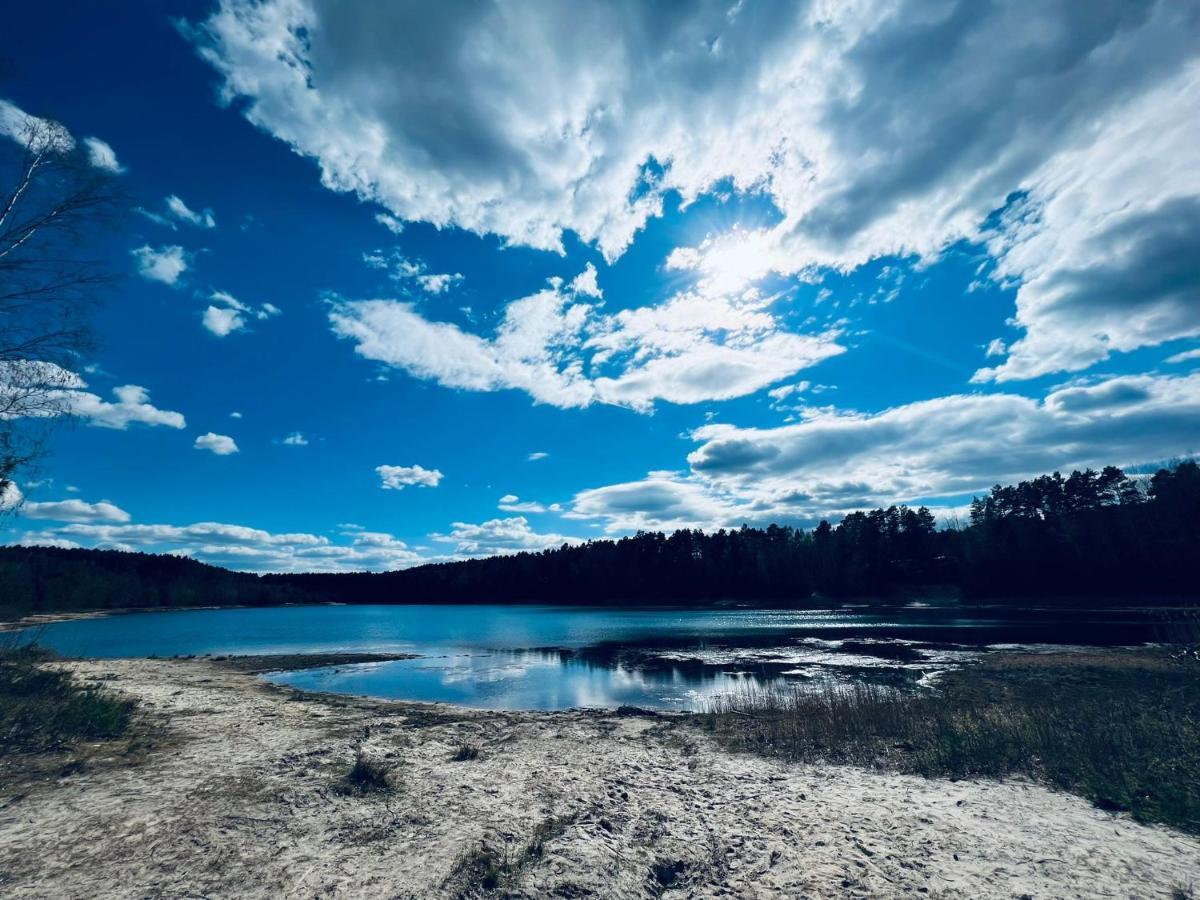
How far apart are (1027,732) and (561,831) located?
12.8m

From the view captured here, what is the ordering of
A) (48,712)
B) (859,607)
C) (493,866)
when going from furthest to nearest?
(859,607)
(48,712)
(493,866)

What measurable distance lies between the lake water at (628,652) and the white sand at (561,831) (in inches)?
492

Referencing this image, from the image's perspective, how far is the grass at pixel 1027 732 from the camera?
36.1 feet

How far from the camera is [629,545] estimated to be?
519 ft

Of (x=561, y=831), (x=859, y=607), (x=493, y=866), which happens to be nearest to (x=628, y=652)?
(x=561, y=831)

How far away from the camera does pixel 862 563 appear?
391 feet

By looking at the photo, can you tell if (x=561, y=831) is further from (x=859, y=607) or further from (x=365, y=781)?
(x=859, y=607)

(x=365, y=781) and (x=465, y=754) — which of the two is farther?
(x=465, y=754)

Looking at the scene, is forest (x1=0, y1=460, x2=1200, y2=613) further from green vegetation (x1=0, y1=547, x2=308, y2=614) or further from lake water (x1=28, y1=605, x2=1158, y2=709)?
lake water (x1=28, y1=605, x2=1158, y2=709)

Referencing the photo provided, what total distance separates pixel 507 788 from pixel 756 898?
20.3 feet

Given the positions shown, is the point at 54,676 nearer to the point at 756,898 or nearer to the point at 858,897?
the point at 756,898

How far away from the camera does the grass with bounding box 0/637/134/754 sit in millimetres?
12344

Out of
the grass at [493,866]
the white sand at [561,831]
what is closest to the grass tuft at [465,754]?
the white sand at [561,831]

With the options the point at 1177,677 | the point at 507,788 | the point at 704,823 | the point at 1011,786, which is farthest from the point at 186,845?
the point at 1177,677
